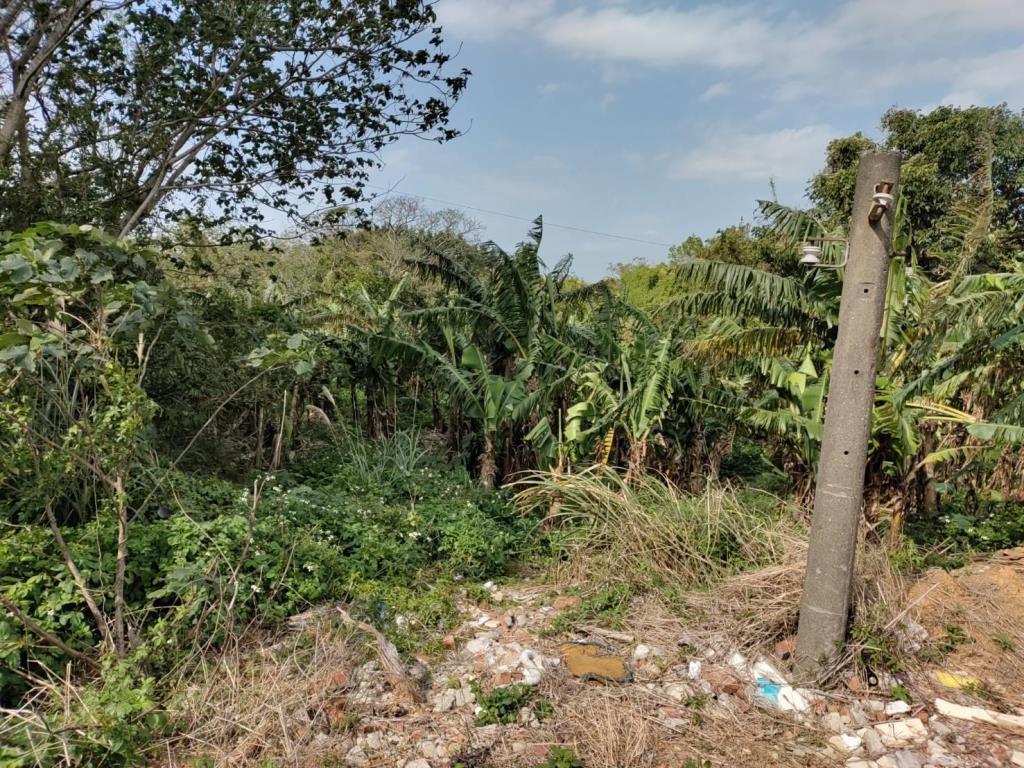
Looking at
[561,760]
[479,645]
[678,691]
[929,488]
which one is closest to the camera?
[561,760]

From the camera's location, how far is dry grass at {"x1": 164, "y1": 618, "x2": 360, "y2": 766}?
3.20 metres

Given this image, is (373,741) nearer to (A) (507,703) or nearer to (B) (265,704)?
(B) (265,704)

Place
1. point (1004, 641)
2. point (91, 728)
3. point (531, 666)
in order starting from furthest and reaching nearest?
point (1004, 641)
point (531, 666)
point (91, 728)

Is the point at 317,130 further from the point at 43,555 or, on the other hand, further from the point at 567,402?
the point at 43,555

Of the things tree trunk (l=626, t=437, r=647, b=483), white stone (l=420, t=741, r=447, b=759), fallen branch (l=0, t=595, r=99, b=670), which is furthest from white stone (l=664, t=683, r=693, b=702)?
fallen branch (l=0, t=595, r=99, b=670)

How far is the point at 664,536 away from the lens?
5.27 meters

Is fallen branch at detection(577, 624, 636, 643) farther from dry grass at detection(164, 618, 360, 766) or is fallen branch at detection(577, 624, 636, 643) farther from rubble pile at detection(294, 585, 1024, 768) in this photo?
dry grass at detection(164, 618, 360, 766)

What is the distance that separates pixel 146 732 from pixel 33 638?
0.84 metres

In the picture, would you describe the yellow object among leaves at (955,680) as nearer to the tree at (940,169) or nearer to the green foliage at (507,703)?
the green foliage at (507,703)

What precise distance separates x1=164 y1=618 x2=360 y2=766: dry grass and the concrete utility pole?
9.06 feet

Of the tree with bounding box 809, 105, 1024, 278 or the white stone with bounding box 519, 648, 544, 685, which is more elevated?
the tree with bounding box 809, 105, 1024, 278

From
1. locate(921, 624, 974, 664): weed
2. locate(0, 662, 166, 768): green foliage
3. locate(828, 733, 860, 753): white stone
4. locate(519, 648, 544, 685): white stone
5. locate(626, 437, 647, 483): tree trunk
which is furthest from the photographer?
locate(626, 437, 647, 483): tree trunk

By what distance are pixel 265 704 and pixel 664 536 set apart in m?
3.17

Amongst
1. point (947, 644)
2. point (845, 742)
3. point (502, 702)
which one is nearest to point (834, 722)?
point (845, 742)
